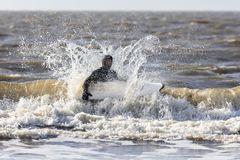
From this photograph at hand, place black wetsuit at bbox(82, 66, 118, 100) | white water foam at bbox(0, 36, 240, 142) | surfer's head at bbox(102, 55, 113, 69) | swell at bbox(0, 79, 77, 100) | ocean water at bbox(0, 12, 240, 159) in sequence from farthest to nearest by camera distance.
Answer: swell at bbox(0, 79, 77, 100), black wetsuit at bbox(82, 66, 118, 100), surfer's head at bbox(102, 55, 113, 69), white water foam at bbox(0, 36, 240, 142), ocean water at bbox(0, 12, 240, 159)

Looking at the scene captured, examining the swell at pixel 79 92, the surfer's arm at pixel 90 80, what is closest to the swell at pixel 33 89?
the swell at pixel 79 92

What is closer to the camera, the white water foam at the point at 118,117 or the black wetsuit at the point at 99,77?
the white water foam at the point at 118,117

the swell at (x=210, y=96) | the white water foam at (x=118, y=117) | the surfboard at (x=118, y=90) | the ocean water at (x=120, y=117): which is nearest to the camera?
the ocean water at (x=120, y=117)

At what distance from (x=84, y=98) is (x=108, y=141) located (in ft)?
11.9

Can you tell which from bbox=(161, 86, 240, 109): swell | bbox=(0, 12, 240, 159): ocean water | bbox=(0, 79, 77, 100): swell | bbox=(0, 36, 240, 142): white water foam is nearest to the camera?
bbox=(0, 12, 240, 159): ocean water

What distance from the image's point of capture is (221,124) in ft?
44.5

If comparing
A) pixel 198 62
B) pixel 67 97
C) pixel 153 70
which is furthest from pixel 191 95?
pixel 198 62

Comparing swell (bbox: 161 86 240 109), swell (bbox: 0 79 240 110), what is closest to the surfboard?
swell (bbox: 0 79 240 110)

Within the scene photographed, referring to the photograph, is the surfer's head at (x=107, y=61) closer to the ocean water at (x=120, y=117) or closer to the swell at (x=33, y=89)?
the ocean water at (x=120, y=117)

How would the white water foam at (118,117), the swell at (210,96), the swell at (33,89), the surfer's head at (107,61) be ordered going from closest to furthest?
the white water foam at (118,117)
the surfer's head at (107,61)
the swell at (210,96)
the swell at (33,89)

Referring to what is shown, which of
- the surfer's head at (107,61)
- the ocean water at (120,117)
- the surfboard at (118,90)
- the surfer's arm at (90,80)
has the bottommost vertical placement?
the ocean water at (120,117)

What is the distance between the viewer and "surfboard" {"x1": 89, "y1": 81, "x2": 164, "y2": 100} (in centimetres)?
1645

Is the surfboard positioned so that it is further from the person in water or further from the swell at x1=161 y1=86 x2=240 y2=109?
the swell at x1=161 y1=86 x2=240 y2=109

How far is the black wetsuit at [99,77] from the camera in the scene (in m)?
15.8
